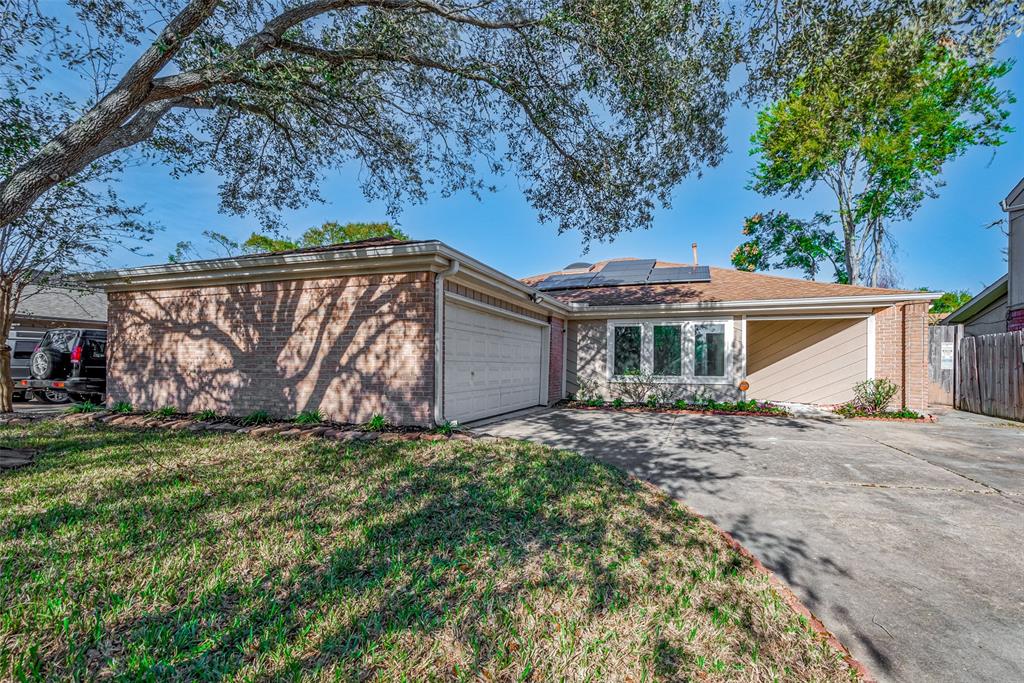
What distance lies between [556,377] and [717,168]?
5948mm

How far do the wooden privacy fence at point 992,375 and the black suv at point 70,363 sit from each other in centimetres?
1927

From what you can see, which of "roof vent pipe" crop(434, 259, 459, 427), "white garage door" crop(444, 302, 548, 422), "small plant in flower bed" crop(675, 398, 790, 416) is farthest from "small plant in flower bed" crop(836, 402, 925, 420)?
"roof vent pipe" crop(434, 259, 459, 427)

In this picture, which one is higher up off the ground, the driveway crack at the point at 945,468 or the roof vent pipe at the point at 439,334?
the roof vent pipe at the point at 439,334

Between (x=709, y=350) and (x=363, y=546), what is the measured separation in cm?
976

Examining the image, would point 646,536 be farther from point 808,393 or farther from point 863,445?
point 808,393

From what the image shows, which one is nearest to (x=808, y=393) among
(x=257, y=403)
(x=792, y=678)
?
(x=792, y=678)

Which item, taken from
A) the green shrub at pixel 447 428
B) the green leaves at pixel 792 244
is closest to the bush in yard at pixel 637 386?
the green shrub at pixel 447 428

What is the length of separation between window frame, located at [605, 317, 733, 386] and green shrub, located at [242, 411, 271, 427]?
25.6 feet

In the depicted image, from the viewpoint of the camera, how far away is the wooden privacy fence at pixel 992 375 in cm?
A: 894

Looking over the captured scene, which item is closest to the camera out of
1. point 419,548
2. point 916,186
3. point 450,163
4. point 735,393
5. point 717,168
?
point 419,548

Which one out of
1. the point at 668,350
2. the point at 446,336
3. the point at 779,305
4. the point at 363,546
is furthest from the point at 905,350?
the point at 363,546

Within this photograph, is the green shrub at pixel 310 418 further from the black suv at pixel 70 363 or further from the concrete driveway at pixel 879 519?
the black suv at pixel 70 363

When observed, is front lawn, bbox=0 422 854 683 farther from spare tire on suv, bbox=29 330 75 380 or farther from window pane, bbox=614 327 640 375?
spare tire on suv, bbox=29 330 75 380

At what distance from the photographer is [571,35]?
6.48 meters
